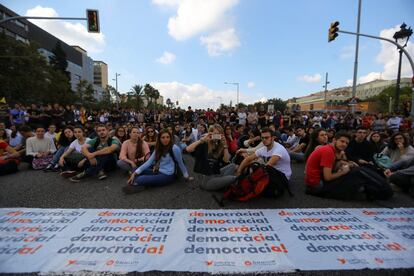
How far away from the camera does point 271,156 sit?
400cm

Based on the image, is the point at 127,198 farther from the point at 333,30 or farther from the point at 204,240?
the point at 333,30

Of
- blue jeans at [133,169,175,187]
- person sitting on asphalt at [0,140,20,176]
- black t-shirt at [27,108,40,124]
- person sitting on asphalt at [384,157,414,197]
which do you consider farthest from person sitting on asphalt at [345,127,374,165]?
black t-shirt at [27,108,40,124]

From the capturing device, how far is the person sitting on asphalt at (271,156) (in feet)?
12.9

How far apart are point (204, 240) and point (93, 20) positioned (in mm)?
11435

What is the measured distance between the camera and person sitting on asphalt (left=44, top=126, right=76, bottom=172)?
6.05 m

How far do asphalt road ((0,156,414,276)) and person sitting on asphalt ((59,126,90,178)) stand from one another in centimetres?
32

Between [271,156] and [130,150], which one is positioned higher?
[271,156]

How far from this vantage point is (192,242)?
270 cm

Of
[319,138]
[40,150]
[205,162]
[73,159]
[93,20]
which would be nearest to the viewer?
[205,162]

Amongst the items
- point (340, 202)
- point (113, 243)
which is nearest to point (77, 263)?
point (113, 243)

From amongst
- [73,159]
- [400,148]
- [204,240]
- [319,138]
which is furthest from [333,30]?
[73,159]

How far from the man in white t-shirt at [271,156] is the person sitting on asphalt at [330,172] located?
22.7 inches

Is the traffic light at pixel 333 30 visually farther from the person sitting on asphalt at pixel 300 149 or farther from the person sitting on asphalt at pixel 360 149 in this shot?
the person sitting on asphalt at pixel 360 149

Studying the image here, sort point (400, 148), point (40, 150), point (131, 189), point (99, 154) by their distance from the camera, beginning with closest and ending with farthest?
point (131, 189), point (400, 148), point (99, 154), point (40, 150)
